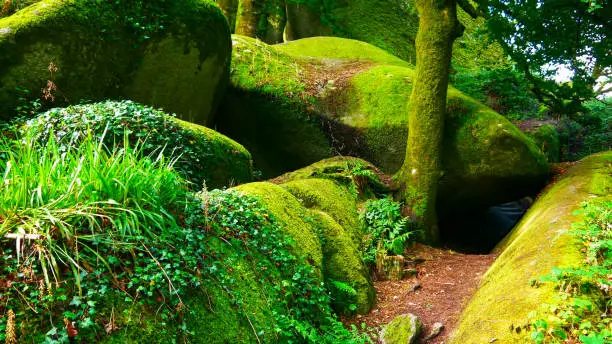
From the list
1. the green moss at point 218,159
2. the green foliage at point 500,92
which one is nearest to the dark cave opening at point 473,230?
the green foliage at point 500,92

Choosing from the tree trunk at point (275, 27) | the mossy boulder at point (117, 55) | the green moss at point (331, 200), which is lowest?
the green moss at point (331, 200)

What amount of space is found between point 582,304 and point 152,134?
187 inches

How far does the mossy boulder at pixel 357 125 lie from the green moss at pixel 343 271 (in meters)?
3.73

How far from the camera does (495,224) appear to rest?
1106 cm

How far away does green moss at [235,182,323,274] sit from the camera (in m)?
4.64

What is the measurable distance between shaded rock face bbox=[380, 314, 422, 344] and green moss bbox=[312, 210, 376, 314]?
55 centimetres

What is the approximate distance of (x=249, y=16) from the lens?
12328 millimetres

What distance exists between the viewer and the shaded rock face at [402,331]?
165 inches

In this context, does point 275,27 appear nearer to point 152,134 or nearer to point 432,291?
point 152,134

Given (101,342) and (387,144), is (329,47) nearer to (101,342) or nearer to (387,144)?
(387,144)

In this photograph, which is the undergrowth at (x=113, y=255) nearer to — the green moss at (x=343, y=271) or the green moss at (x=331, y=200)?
the green moss at (x=343, y=271)

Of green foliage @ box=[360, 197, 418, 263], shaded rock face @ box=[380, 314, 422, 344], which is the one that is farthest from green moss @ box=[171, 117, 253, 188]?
shaded rock face @ box=[380, 314, 422, 344]

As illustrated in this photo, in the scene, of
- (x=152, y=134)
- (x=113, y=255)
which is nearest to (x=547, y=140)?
(x=152, y=134)

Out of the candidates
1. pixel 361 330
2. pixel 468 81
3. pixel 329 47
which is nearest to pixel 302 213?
pixel 361 330
